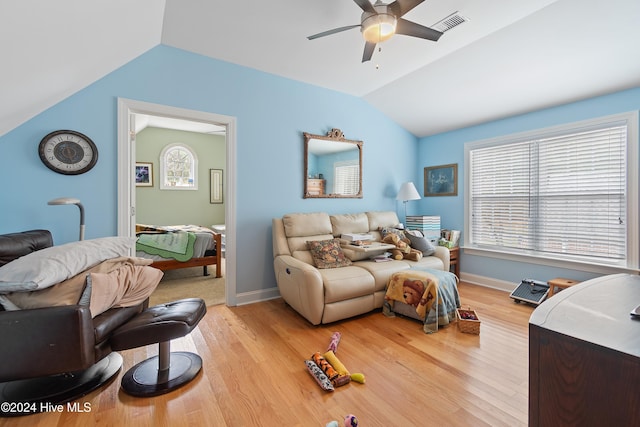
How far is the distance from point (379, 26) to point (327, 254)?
207 cm

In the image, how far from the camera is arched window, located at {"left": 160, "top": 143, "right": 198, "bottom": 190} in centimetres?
618

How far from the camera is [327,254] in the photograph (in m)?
2.98

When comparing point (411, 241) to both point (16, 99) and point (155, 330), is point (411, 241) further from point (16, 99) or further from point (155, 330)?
point (16, 99)

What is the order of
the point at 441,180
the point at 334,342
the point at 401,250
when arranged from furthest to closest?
the point at 441,180 < the point at 401,250 < the point at 334,342

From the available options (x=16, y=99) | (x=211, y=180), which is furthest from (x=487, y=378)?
(x=211, y=180)

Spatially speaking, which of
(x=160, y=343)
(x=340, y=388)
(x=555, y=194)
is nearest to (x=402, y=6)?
(x=340, y=388)

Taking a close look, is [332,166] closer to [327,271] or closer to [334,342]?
[327,271]

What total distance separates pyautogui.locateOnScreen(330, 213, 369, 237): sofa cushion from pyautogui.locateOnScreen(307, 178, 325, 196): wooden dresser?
40 centimetres

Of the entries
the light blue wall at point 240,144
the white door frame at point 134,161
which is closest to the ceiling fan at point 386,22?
the light blue wall at point 240,144

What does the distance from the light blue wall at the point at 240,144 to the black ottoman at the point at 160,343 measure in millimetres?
1228

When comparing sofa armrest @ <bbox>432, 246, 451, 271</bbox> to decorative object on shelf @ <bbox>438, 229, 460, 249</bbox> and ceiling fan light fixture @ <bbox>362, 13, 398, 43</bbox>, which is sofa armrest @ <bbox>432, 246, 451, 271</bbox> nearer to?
decorative object on shelf @ <bbox>438, 229, 460, 249</bbox>

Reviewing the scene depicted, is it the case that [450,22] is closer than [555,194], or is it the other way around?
[450,22]

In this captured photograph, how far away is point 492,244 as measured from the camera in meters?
3.88

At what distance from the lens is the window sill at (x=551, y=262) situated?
2817 millimetres
